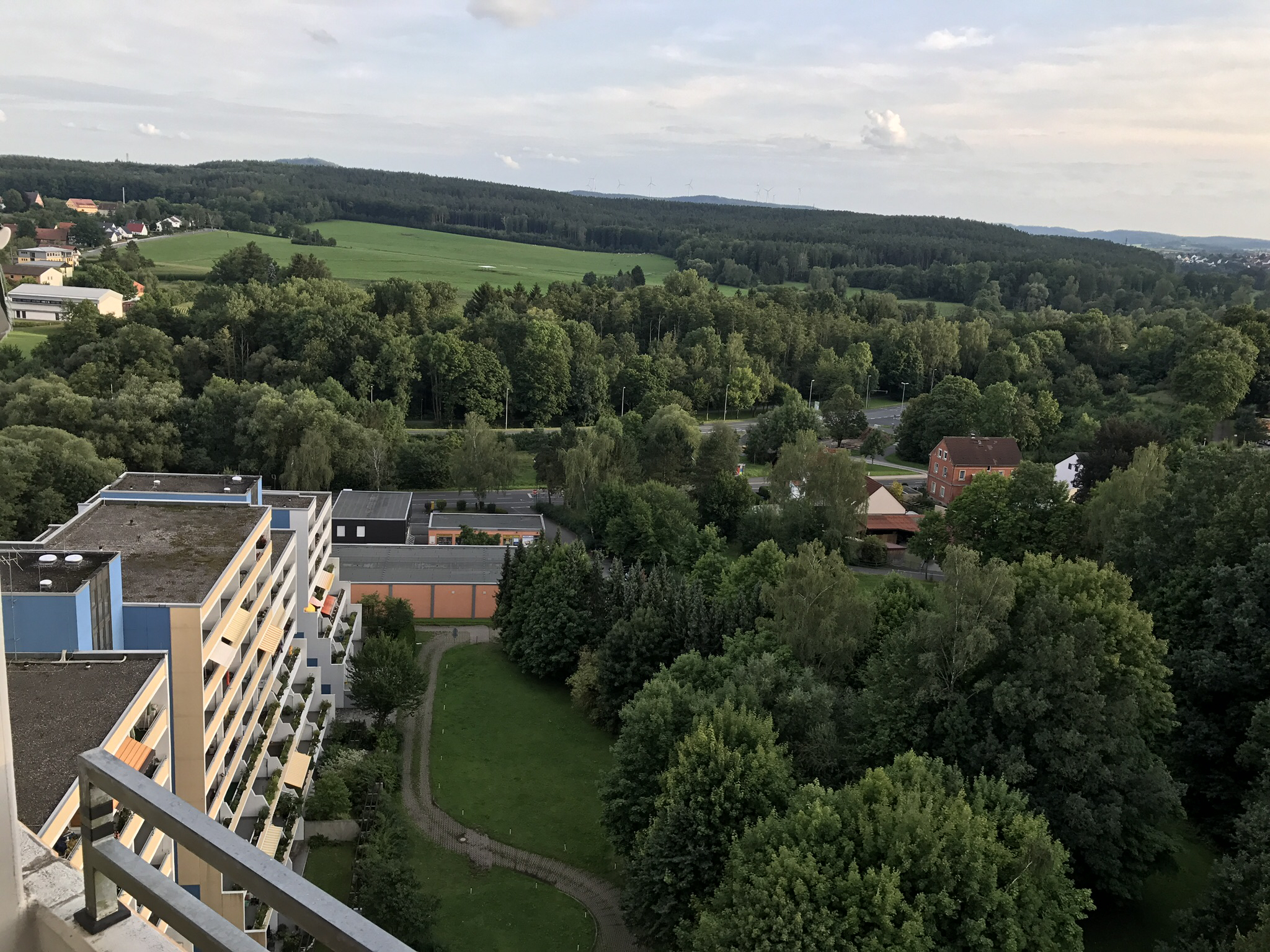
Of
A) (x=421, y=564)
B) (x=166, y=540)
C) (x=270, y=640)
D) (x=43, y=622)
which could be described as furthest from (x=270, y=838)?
(x=421, y=564)

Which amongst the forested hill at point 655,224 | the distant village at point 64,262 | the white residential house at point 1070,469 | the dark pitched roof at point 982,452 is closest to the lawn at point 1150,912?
the white residential house at point 1070,469

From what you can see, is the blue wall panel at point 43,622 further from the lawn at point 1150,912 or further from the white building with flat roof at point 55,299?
the white building with flat roof at point 55,299

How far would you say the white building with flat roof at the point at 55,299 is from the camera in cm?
7269

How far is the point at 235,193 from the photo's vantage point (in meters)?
146

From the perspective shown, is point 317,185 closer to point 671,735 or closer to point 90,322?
point 90,322

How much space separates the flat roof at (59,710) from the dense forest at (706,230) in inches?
4056

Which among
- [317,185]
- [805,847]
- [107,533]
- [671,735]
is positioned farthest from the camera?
[317,185]

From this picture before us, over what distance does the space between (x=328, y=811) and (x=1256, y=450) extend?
97.9 feet

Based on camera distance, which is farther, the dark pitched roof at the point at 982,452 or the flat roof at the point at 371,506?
the dark pitched roof at the point at 982,452

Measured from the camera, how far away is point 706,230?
164 meters

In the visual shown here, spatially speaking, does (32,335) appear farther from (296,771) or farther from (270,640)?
(296,771)

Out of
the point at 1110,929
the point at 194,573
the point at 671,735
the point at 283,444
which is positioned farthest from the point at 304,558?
the point at 283,444

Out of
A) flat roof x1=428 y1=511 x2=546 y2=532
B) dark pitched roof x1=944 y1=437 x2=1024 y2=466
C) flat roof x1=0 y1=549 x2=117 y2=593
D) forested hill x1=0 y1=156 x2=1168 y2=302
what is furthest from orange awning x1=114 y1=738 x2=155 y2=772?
forested hill x1=0 y1=156 x2=1168 y2=302

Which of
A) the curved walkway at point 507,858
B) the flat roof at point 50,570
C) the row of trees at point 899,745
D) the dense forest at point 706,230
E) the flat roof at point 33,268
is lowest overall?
the curved walkway at point 507,858
